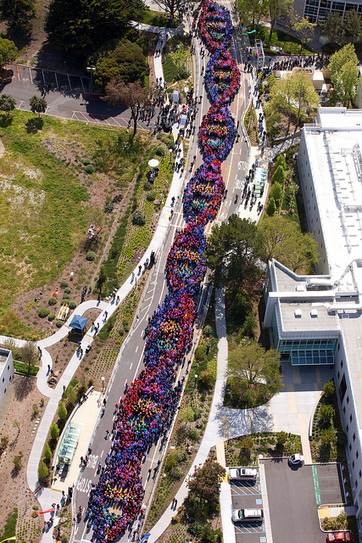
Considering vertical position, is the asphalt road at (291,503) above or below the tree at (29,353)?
below

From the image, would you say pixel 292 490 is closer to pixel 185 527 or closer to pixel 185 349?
pixel 185 527

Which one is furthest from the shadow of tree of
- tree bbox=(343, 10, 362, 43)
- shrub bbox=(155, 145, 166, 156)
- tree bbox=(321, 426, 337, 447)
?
tree bbox=(343, 10, 362, 43)

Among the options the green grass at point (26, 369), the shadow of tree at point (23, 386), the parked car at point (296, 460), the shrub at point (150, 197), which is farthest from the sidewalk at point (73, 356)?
the parked car at point (296, 460)

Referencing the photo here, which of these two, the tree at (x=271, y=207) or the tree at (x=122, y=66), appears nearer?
the tree at (x=271, y=207)

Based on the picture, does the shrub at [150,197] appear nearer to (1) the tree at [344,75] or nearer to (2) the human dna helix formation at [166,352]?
(2) the human dna helix formation at [166,352]

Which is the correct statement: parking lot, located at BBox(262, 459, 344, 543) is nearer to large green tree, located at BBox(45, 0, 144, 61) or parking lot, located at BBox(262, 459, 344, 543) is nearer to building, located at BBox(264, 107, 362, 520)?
building, located at BBox(264, 107, 362, 520)

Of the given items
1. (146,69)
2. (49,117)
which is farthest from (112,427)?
(146,69)

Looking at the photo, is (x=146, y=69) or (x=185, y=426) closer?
(x=185, y=426)
